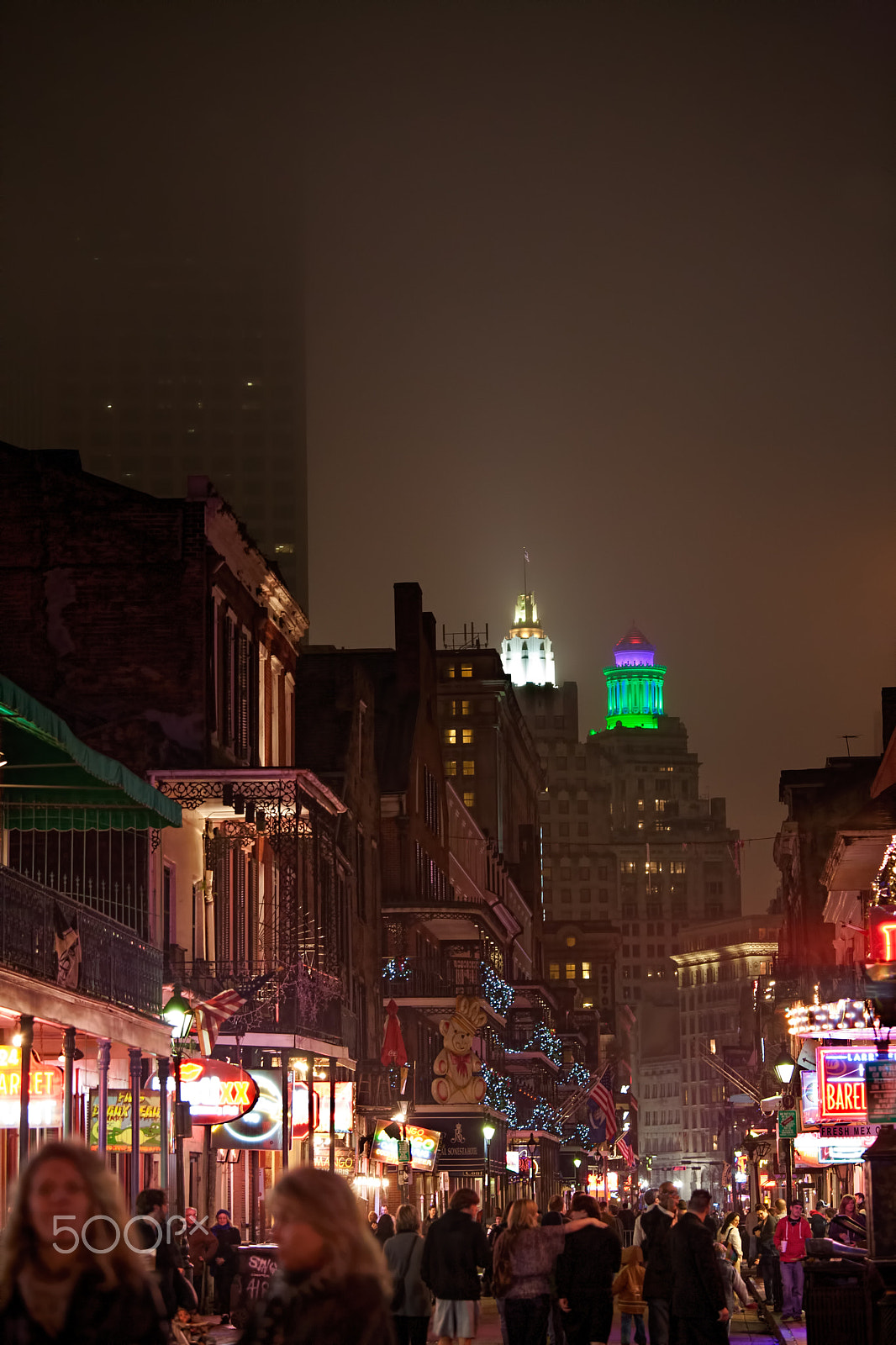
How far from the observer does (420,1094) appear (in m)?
53.2

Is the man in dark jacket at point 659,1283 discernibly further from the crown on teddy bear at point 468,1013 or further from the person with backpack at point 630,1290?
the crown on teddy bear at point 468,1013

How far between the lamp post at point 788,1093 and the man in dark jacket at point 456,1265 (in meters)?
20.5

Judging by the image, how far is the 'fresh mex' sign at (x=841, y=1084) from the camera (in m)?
27.7

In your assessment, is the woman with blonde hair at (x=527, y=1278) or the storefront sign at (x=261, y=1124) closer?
the woman with blonde hair at (x=527, y=1278)

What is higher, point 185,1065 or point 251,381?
point 251,381

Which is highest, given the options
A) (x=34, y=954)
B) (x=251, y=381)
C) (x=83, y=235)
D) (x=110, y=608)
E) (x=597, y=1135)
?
(x=83, y=235)

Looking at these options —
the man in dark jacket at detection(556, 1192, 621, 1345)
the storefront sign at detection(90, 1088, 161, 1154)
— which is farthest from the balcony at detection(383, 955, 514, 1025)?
the man in dark jacket at detection(556, 1192, 621, 1345)

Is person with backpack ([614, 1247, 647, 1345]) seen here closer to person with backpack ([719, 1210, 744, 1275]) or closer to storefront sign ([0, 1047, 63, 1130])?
storefront sign ([0, 1047, 63, 1130])

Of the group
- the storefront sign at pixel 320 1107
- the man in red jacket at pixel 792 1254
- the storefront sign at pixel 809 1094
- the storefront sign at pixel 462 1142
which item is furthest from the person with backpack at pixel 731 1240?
the storefront sign at pixel 462 1142

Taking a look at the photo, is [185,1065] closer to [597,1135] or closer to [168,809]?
[168,809]

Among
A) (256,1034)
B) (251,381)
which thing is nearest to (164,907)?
(256,1034)

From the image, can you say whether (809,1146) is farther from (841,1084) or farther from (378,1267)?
(378,1267)

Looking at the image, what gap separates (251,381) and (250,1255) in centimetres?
9958

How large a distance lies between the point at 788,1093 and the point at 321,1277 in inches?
1846
